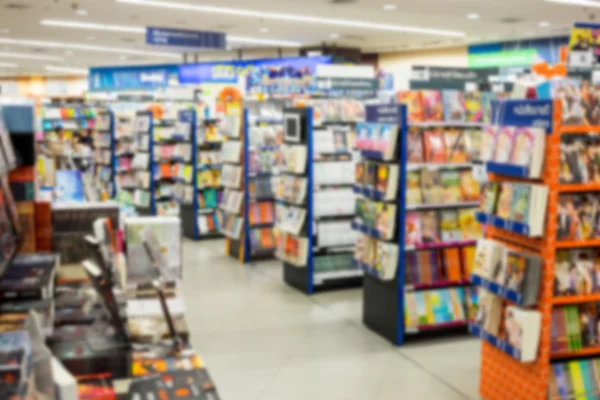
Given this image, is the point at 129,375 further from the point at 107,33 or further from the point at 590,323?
the point at 107,33

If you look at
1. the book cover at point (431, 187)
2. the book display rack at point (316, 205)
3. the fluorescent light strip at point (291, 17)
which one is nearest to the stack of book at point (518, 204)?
the book cover at point (431, 187)

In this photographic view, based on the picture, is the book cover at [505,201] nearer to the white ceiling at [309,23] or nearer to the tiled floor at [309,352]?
the tiled floor at [309,352]

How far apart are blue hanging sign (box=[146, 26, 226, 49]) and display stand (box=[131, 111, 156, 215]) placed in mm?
2393

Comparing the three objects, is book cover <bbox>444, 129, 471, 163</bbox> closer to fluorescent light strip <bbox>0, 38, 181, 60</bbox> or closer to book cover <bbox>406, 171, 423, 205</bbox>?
book cover <bbox>406, 171, 423, 205</bbox>

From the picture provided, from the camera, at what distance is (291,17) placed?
13.9 meters

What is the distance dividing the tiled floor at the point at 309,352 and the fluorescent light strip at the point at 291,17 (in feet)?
20.4

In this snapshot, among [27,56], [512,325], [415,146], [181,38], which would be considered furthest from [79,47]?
[512,325]

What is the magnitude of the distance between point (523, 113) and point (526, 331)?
1325 mm

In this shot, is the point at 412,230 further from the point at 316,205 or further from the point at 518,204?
the point at 316,205

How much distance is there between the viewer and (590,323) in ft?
14.1

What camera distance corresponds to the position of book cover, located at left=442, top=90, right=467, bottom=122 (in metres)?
6.09

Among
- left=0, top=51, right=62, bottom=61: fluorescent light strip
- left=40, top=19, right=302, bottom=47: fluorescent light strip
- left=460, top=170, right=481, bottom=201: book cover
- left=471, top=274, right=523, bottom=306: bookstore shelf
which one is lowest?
left=471, top=274, right=523, bottom=306: bookstore shelf

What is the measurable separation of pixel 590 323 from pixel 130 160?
11108 millimetres

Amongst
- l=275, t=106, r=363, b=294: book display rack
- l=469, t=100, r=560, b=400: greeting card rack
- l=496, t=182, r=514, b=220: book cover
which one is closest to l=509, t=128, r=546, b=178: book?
l=469, t=100, r=560, b=400: greeting card rack
